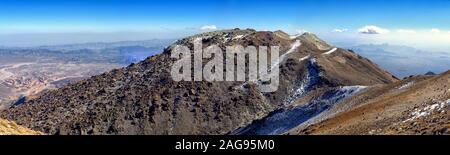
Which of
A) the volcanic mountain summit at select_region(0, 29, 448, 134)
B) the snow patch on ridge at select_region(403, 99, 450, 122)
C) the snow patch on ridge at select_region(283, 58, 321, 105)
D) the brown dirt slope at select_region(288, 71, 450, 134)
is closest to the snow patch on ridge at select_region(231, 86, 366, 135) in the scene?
the volcanic mountain summit at select_region(0, 29, 448, 134)

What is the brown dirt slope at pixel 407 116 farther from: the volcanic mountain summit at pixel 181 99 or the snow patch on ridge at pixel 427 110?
the volcanic mountain summit at pixel 181 99

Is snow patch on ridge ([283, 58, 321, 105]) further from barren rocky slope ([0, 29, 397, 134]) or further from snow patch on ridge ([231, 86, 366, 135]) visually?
snow patch on ridge ([231, 86, 366, 135])

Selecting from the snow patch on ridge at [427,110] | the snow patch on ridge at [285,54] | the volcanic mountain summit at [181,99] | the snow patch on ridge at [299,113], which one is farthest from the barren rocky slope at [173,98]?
the snow patch on ridge at [427,110]

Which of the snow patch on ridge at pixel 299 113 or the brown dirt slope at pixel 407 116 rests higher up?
the brown dirt slope at pixel 407 116

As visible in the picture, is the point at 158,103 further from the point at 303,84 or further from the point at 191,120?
the point at 303,84

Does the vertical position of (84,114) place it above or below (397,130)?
below

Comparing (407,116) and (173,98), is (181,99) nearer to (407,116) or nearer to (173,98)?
(173,98)

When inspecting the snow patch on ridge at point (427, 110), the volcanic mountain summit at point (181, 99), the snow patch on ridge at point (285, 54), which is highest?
the snow patch on ridge at point (427, 110)
